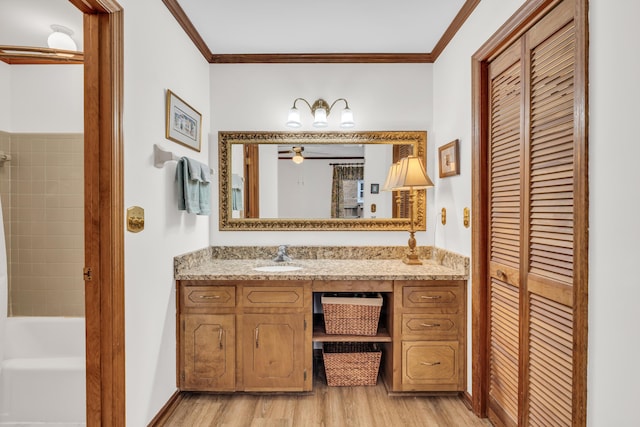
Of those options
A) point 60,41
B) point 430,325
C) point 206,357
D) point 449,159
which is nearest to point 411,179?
point 449,159

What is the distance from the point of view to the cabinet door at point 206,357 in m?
2.28

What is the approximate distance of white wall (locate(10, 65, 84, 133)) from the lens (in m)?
2.51

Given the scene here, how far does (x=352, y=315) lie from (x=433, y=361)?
1.85ft

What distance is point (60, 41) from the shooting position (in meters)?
2.16

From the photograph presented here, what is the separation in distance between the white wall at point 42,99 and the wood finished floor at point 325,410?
205 cm

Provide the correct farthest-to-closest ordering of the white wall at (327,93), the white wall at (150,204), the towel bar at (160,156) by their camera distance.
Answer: the white wall at (327,93)
the towel bar at (160,156)
the white wall at (150,204)

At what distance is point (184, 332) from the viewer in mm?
2285

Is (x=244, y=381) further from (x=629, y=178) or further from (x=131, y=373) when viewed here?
(x=629, y=178)

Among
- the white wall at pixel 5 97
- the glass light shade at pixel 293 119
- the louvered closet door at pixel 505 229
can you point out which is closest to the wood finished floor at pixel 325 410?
the louvered closet door at pixel 505 229

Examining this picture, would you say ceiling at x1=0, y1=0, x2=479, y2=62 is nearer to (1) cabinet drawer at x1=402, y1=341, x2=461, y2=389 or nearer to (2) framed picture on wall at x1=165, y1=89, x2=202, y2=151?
(2) framed picture on wall at x1=165, y1=89, x2=202, y2=151

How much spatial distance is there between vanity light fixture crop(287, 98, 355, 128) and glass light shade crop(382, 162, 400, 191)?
0.45m

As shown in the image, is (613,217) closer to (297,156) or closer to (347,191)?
(347,191)

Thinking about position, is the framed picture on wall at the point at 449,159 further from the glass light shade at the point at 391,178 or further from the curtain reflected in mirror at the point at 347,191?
the curtain reflected in mirror at the point at 347,191

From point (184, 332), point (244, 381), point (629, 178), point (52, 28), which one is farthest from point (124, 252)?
point (629, 178)
